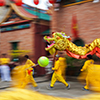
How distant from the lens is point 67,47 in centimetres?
739

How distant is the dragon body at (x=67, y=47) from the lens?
23.1 feet

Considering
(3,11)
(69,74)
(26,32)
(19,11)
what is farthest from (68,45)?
(3,11)

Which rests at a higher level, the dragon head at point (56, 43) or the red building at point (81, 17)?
the red building at point (81, 17)

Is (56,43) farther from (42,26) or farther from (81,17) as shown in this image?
(42,26)

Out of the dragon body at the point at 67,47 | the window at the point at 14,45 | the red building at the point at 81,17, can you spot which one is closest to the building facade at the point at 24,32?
the window at the point at 14,45

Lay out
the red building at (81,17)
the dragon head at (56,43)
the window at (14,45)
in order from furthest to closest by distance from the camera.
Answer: the window at (14,45) → the red building at (81,17) → the dragon head at (56,43)

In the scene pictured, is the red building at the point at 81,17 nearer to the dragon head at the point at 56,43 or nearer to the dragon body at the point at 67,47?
the dragon body at the point at 67,47

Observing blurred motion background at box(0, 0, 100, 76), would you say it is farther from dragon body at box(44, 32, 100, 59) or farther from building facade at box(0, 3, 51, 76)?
dragon body at box(44, 32, 100, 59)

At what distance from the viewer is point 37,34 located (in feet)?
36.0

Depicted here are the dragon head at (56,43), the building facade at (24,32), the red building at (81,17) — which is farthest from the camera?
the building facade at (24,32)

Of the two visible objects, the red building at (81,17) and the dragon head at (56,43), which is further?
the red building at (81,17)

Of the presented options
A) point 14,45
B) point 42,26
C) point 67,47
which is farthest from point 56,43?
point 14,45

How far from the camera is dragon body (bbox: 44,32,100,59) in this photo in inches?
277

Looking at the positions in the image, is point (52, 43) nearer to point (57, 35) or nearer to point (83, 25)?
point (57, 35)
